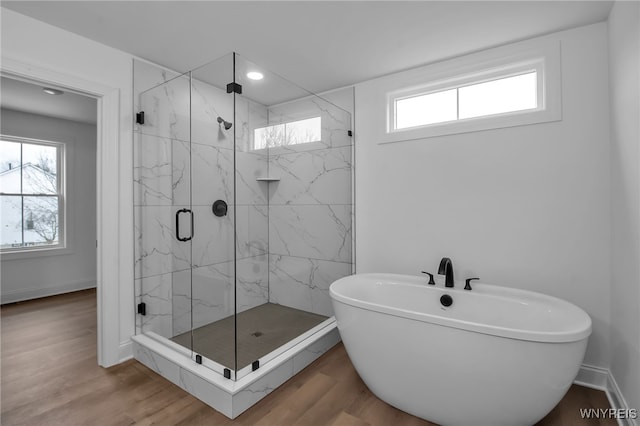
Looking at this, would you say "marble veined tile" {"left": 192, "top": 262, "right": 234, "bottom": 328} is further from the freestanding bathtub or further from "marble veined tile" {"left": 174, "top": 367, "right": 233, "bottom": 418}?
the freestanding bathtub

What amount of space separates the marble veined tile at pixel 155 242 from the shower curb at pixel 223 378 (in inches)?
22.2

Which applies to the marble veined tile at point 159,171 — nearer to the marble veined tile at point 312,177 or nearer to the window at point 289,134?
the window at point 289,134

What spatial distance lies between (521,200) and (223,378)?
2.39m

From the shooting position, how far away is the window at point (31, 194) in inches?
155

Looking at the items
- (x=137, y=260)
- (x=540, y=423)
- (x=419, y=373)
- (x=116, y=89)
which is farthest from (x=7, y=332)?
(x=540, y=423)

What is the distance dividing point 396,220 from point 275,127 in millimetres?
1352

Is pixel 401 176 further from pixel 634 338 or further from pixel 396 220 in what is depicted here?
pixel 634 338

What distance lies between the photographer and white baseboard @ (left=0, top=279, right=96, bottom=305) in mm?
3890

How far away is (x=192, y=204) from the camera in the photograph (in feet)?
7.57

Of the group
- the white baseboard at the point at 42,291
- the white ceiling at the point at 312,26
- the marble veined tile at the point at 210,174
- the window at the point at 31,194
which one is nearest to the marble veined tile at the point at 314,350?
the marble veined tile at the point at 210,174

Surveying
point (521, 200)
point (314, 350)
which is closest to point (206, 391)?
point (314, 350)

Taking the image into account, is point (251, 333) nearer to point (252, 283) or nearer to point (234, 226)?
point (252, 283)

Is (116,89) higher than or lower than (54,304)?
higher

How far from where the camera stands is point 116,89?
7.74 feet
